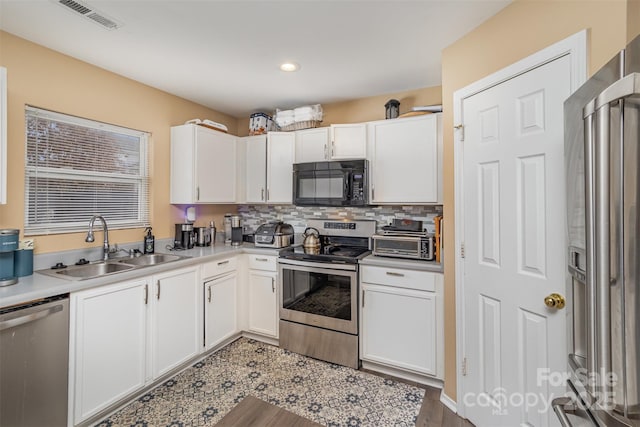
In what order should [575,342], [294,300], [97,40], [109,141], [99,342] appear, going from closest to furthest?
[575,342] < [99,342] < [97,40] < [109,141] < [294,300]

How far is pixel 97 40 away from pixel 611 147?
2.70m

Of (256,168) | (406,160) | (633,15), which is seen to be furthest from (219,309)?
(633,15)

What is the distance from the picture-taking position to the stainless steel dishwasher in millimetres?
1454

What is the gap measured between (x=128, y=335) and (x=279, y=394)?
1.12 metres

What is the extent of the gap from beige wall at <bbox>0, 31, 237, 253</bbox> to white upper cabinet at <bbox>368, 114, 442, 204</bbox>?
6.58ft

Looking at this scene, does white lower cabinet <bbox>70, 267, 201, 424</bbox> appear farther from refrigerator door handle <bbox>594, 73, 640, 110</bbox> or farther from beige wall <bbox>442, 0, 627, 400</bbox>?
refrigerator door handle <bbox>594, 73, 640, 110</bbox>

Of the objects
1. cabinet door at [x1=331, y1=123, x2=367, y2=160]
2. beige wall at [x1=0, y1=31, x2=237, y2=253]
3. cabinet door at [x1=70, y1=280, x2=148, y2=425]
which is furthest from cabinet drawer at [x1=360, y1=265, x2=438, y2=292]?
beige wall at [x1=0, y1=31, x2=237, y2=253]

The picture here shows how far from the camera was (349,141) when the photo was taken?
2.79 m

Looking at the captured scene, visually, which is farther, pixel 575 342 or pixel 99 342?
pixel 99 342

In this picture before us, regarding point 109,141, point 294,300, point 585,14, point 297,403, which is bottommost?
point 297,403

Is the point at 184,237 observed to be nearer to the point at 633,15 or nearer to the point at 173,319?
the point at 173,319

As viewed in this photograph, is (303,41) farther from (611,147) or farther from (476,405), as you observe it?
(476,405)

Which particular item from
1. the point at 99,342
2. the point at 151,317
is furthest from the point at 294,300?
the point at 99,342

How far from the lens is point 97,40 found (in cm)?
194
